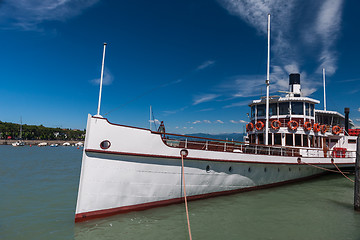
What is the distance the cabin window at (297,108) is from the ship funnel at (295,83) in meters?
2.64

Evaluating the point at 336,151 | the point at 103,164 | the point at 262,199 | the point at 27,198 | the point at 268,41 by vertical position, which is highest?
the point at 268,41

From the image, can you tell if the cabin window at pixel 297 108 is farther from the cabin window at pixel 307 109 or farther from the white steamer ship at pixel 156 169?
the white steamer ship at pixel 156 169

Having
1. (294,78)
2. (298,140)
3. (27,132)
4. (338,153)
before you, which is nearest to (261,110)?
(298,140)

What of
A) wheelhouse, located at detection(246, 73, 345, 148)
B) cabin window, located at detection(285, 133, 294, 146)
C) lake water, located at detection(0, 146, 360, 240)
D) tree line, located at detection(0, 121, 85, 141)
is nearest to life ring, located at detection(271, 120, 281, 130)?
wheelhouse, located at detection(246, 73, 345, 148)

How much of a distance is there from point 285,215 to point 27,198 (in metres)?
11.2

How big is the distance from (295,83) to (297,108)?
145 inches

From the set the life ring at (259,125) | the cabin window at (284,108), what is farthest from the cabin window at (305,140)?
the life ring at (259,125)

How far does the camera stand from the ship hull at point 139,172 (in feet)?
23.0

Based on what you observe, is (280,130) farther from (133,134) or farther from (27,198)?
(27,198)

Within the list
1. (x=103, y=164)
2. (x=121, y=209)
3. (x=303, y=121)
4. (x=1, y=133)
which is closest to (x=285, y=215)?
(x=121, y=209)

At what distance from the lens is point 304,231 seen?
6.51 meters

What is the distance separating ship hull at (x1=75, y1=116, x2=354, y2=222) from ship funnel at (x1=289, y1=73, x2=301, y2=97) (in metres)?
9.84

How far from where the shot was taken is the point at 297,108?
14.3 metres

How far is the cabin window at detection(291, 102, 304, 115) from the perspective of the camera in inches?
560
